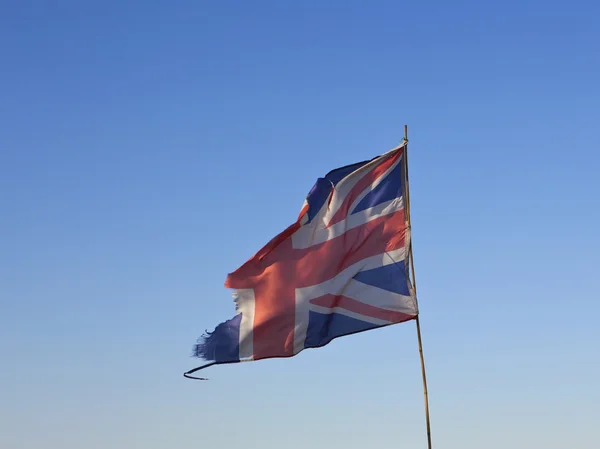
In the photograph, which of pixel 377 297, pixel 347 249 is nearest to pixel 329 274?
pixel 347 249

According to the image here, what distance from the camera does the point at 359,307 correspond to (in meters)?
34.0

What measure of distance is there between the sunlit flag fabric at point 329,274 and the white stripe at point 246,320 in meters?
0.03

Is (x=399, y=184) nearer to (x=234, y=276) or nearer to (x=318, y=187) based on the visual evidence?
(x=318, y=187)

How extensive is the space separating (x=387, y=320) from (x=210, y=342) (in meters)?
5.21

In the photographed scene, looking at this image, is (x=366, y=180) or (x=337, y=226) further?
(x=366, y=180)

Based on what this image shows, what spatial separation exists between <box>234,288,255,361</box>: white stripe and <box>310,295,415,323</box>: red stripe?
1.86 meters

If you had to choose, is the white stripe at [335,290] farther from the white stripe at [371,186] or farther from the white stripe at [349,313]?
the white stripe at [371,186]

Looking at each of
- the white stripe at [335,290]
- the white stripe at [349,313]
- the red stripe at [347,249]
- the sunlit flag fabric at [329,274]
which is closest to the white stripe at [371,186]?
the sunlit flag fabric at [329,274]

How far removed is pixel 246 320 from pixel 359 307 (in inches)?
133

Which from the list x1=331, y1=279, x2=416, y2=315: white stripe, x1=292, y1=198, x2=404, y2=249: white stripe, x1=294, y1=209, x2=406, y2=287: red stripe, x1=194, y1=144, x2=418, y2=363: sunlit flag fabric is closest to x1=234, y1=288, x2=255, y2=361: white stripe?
x1=194, y1=144, x2=418, y2=363: sunlit flag fabric

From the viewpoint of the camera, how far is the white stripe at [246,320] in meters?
34.2

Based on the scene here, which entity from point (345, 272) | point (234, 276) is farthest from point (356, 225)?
point (234, 276)

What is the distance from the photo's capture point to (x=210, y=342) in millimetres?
33875

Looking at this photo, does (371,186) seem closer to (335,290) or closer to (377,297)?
(335,290)
